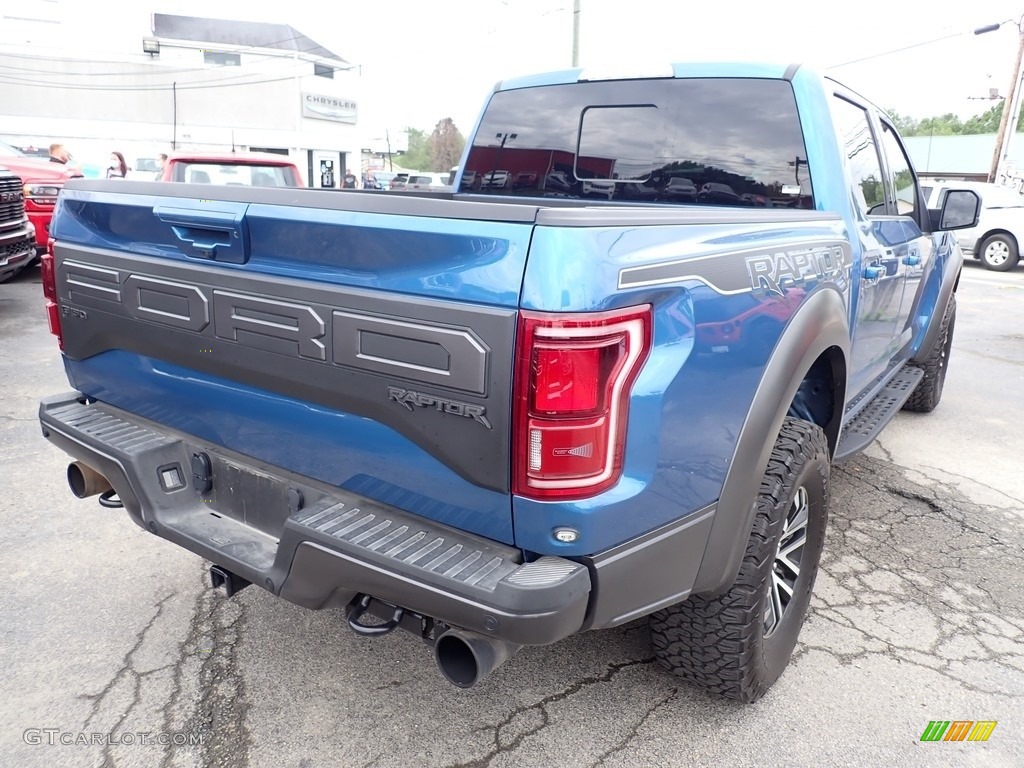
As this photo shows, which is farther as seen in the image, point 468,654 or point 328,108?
point 328,108

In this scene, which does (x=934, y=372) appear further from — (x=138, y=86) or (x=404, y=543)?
(x=138, y=86)

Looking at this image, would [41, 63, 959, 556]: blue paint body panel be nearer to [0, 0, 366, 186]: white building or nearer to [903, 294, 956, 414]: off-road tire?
[903, 294, 956, 414]: off-road tire

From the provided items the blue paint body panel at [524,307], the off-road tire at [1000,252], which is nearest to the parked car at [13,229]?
the blue paint body panel at [524,307]

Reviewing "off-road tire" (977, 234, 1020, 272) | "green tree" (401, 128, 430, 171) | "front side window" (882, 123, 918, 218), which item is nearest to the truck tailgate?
"front side window" (882, 123, 918, 218)

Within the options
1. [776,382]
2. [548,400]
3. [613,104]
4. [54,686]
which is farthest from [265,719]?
[613,104]

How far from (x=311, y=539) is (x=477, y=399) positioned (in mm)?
567

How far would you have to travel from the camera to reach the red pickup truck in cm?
877

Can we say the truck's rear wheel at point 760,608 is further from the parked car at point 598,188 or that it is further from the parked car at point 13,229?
the parked car at point 13,229

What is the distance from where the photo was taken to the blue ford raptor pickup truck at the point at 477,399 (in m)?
1.63

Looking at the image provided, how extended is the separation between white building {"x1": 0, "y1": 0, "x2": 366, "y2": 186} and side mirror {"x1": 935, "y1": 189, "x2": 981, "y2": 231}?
30372mm

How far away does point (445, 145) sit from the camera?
3839 inches

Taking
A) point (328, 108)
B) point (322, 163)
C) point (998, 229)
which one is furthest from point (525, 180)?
point (328, 108)

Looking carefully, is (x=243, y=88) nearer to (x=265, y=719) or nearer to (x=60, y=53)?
(x=60, y=53)

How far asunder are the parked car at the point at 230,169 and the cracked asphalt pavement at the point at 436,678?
5592 mm
